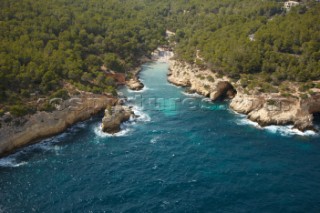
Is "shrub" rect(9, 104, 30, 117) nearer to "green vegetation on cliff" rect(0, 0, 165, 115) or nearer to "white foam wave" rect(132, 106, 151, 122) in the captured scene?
"green vegetation on cliff" rect(0, 0, 165, 115)

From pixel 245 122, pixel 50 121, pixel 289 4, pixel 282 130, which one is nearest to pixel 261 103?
pixel 245 122

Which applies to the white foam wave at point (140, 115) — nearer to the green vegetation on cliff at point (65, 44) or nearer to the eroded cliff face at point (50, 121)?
the eroded cliff face at point (50, 121)

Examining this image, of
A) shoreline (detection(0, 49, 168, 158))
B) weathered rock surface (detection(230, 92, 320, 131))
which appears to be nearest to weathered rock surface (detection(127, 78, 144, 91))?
shoreline (detection(0, 49, 168, 158))

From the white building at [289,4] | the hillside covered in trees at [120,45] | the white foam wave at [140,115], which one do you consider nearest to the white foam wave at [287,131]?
the hillside covered in trees at [120,45]

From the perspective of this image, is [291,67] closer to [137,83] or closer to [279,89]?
[279,89]

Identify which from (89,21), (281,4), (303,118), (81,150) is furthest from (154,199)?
(281,4)
